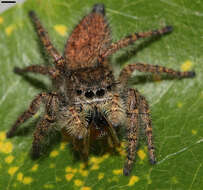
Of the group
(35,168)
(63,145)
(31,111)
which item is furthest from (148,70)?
Answer: (35,168)

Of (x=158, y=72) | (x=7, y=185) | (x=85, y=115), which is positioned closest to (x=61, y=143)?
(x=85, y=115)

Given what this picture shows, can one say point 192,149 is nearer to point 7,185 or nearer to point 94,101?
point 94,101

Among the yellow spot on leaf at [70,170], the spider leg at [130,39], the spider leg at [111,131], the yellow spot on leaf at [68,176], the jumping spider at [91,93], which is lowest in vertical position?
the yellow spot on leaf at [68,176]

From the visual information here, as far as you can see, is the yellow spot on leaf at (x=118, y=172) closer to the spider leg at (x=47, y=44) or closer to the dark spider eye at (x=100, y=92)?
the dark spider eye at (x=100, y=92)

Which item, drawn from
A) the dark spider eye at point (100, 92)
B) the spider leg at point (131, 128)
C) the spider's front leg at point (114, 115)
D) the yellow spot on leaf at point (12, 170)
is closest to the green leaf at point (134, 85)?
the yellow spot on leaf at point (12, 170)

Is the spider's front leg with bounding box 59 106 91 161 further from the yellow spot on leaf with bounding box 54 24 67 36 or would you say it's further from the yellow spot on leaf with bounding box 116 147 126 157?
the yellow spot on leaf with bounding box 54 24 67 36

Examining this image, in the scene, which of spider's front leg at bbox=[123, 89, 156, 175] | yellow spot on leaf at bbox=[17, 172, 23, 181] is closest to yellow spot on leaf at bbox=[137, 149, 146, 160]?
spider's front leg at bbox=[123, 89, 156, 175]
